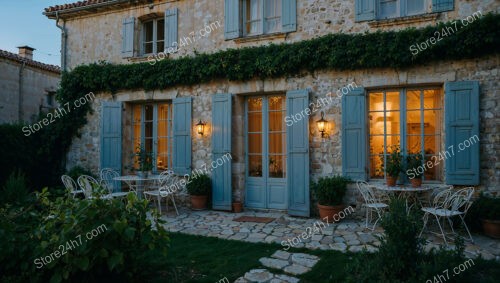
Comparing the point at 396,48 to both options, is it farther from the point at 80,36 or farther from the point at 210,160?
the point at 80,36

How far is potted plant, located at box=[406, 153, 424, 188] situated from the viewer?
543 centimetres

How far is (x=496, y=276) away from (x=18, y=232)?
15.2 feet

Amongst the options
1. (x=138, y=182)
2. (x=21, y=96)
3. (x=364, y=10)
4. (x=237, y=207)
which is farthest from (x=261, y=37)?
(x=21, y=96)

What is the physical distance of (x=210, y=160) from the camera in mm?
7141

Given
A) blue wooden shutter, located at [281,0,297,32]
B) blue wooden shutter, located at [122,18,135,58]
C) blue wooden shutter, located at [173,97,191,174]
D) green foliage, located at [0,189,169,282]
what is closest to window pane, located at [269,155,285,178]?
blue wooden shutter, located at [173,97,191,174]

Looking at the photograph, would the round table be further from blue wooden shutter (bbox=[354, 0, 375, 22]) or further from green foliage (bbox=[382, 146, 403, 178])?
blue wooden shutter (bbox=[354, 0, 375, 22])

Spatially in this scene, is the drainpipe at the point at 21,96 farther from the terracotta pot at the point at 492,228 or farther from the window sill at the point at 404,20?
the terracotta pot at the point at 492,228

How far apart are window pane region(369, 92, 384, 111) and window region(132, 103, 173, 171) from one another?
4.38 metres

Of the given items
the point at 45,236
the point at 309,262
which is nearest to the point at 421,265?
the point at 309,262

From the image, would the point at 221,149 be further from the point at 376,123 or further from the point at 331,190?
the point at 376,123

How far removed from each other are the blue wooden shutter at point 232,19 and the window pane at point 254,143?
2133 mm

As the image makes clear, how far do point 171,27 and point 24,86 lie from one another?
7.85 meters

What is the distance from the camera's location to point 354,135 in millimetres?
6008

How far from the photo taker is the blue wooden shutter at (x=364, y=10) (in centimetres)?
599
